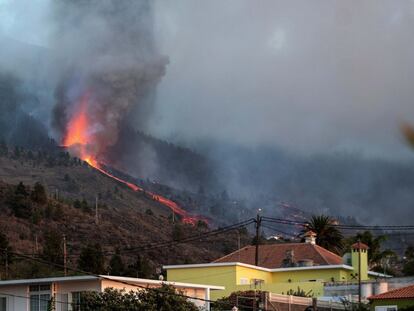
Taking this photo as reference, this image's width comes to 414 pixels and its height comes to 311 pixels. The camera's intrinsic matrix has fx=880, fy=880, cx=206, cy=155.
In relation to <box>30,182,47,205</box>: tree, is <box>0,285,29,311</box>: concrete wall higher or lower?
lower

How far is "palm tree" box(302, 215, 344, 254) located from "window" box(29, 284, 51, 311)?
201 feet

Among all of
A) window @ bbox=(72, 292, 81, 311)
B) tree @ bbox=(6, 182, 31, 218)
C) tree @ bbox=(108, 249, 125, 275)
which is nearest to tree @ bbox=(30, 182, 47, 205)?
tree @ bbox=(6, 182, 31, 218)

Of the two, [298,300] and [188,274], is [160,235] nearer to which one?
[188,274]

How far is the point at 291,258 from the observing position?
82.2 m

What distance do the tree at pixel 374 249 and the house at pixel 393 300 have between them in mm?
43805

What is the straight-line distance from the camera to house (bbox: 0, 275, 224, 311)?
52.4 m

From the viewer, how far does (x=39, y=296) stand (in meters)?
54.1

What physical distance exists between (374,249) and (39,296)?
6046cm

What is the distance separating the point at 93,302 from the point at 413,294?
854 inches

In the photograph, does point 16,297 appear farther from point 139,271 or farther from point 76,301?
point 139,271

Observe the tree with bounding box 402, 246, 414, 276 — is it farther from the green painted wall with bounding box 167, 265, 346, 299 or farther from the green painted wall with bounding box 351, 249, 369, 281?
the green painted wall with bounding box 167, 265, 346, 299

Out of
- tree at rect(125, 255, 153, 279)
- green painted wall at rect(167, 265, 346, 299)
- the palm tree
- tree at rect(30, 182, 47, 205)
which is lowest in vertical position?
green painted wall at rect(167, 265, 346, 299)

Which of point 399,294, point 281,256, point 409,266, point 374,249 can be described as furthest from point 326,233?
point 399,294

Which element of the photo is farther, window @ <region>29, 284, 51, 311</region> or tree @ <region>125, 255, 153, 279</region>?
tree @ <region>125, 255, 153, 279</region>
